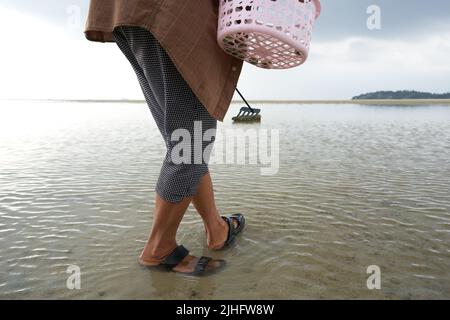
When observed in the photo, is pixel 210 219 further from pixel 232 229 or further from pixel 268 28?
pixel 268 28

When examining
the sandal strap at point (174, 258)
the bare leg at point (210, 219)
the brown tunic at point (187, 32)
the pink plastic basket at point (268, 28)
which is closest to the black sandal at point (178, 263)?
the sandal strap at point (174, 258)

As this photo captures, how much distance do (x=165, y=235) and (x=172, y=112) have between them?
84cm

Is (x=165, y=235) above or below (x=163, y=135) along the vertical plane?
below

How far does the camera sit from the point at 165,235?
219 centimetres

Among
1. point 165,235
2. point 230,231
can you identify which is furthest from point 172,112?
point 230,231

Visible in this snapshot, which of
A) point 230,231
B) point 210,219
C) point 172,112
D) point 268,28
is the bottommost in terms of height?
point 230,231

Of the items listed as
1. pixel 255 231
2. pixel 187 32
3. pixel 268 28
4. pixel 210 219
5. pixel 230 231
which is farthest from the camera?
pixel 255 231

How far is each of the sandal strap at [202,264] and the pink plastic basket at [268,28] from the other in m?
1.41

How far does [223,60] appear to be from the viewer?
6.33ft

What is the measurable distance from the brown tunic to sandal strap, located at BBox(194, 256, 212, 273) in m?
1.03

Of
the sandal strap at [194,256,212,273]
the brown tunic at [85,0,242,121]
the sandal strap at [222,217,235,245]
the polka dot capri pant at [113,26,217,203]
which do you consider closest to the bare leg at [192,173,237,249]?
the sandal strap at [222,217,235,245]
